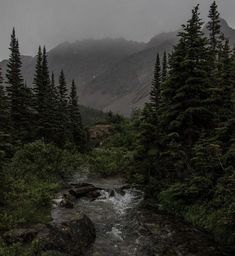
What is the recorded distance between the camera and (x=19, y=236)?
1436 centimetres

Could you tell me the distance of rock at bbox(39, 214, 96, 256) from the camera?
14688 millimetres

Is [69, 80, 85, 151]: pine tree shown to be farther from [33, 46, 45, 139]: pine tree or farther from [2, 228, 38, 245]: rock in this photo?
[2, 228, 38, 245]: rock

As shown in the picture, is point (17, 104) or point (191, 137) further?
point (17, 104)

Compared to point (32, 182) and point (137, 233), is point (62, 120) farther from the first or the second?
point (137, 233)

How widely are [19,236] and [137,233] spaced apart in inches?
290

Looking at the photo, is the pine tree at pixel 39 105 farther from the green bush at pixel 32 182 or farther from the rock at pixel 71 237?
the rock at pixel 71 237

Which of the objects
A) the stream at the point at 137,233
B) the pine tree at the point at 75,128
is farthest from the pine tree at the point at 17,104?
the stream at the point at 137,233

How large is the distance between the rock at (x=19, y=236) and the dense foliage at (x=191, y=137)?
385 inches

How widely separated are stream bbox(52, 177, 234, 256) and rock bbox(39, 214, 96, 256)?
0.49 metres

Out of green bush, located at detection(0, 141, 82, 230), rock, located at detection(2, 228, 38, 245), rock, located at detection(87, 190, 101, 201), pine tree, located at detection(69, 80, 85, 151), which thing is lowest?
rock, located at detection(87, 190, 101, 201)

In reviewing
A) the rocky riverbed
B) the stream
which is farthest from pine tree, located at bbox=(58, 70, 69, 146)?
the rocky riverbed

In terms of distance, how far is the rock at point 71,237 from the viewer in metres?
14.7

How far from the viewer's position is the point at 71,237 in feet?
52.2

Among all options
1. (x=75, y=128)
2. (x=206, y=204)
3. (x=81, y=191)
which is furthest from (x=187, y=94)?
(x=75, y=128)
